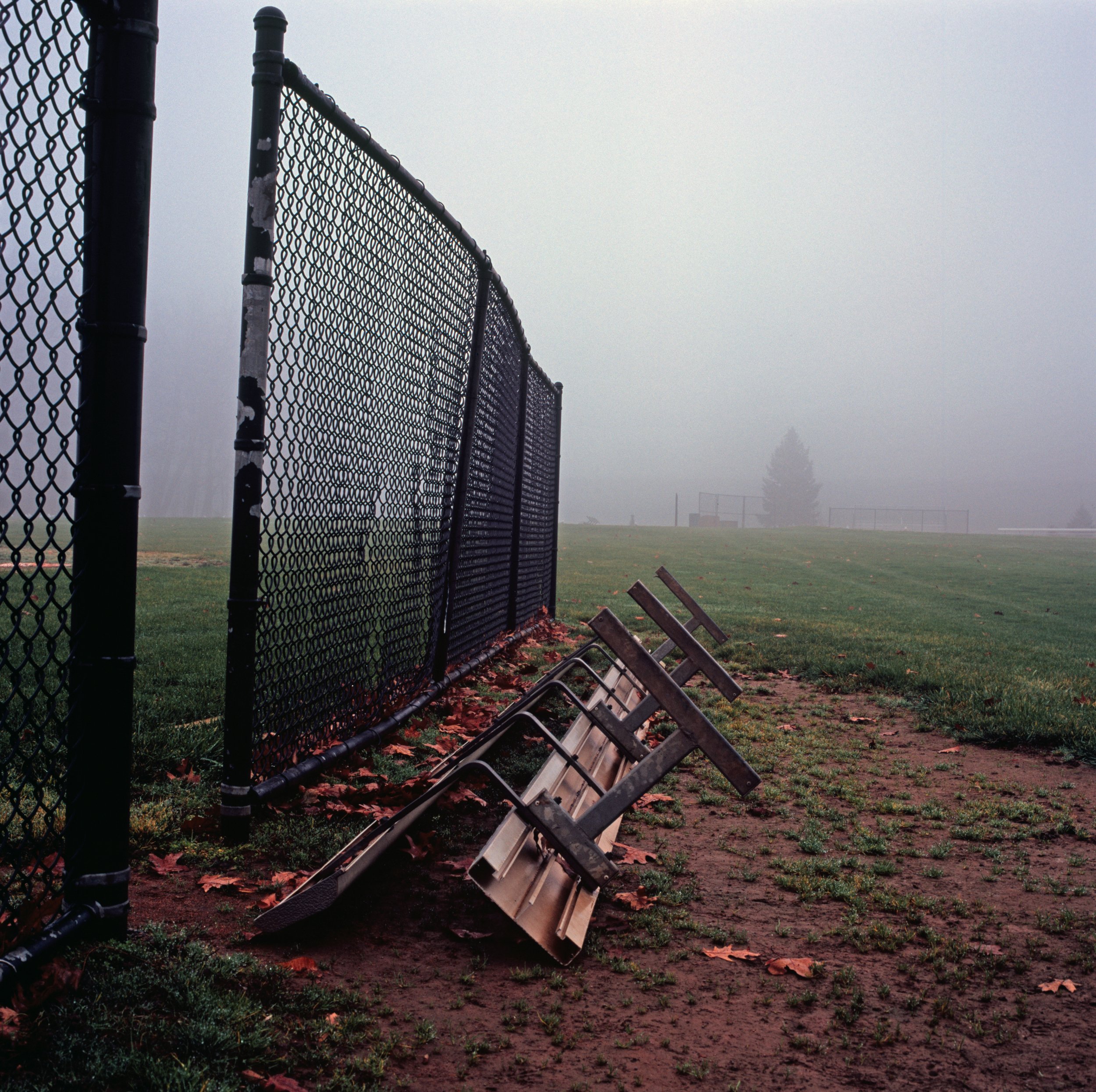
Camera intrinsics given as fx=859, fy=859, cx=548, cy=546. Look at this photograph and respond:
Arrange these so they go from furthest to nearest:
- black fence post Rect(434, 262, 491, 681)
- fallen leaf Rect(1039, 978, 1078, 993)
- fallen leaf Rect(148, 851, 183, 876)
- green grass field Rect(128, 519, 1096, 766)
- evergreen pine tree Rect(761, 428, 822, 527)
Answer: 1. evergreen pine tree Rect(761, 428, 822, 527)
2. black fence post Rect(434, 262, 491, 681)
3. green grass field Rect(128, 519, 1096, 766)
4. fallen leaf Rect(148, 851, 183, 876)
5. fallen leaf Rect(1039, 978, 1078, 993)

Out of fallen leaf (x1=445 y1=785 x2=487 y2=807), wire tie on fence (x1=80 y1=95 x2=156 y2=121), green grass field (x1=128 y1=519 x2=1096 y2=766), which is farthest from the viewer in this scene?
green grass field (x1=128 y1=519 x2=1096 y2=766)

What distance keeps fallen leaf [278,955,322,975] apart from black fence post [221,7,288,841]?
964 millimetres

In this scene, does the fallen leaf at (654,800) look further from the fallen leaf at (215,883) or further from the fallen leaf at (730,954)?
the fallen leaf at (215,883)

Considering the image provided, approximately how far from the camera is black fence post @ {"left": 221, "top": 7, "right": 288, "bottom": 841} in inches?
129

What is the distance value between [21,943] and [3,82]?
2057mm

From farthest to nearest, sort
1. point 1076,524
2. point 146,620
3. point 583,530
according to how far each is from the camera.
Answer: point 1076,524 < point 583,530 < point 146,620

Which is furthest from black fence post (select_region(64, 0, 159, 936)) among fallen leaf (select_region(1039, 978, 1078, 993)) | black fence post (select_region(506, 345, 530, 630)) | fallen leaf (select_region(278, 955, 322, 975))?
black fence post (select_region(506, 345, 530, 630))

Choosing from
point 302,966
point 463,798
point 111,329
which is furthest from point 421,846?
point 111,329

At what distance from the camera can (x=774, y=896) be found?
3.27 m

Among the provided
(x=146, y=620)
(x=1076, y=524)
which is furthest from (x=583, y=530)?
(x=1076, y=524)

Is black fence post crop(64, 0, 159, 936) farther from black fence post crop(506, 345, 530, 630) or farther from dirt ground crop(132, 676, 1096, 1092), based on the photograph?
black fence post crop(506, 345, 530, 630)

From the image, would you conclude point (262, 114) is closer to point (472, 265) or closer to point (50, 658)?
point (50, 658)

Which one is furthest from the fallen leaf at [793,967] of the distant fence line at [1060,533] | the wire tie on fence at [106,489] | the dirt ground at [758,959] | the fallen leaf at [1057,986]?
the distant fence line at [1060,533]

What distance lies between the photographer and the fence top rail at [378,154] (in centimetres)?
344
